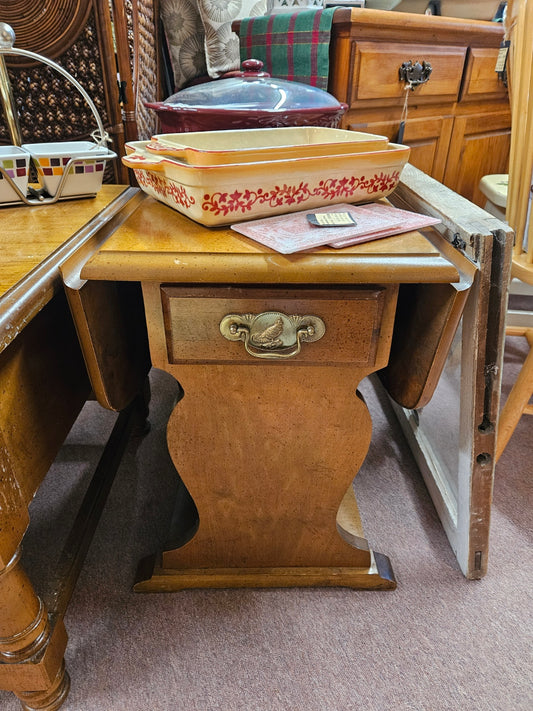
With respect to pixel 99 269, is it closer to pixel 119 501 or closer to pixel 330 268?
pixel 330 268

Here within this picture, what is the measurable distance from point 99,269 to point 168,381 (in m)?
0.93

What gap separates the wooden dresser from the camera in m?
1.28

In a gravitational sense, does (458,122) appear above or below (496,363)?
above

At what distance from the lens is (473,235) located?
68 cm

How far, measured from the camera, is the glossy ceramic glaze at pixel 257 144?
636 millimetres

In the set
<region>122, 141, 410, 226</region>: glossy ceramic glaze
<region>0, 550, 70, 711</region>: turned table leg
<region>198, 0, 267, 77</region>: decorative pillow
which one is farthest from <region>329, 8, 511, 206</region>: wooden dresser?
<region>0, 550, 70, 711</region>: turned table leg

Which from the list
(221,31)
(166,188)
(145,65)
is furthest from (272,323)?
(221,31)

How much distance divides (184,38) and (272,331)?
1.09 meters

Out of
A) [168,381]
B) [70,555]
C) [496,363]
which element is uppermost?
[496,363]

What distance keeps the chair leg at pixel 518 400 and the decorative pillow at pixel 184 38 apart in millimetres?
1098

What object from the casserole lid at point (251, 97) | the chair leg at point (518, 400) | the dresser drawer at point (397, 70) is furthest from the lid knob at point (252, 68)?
the chair leg at point (518, 400)

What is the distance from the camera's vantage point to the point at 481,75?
5.39ft

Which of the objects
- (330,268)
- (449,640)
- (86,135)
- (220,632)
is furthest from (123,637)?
(86,135)

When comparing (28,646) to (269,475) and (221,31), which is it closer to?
(269,475)
